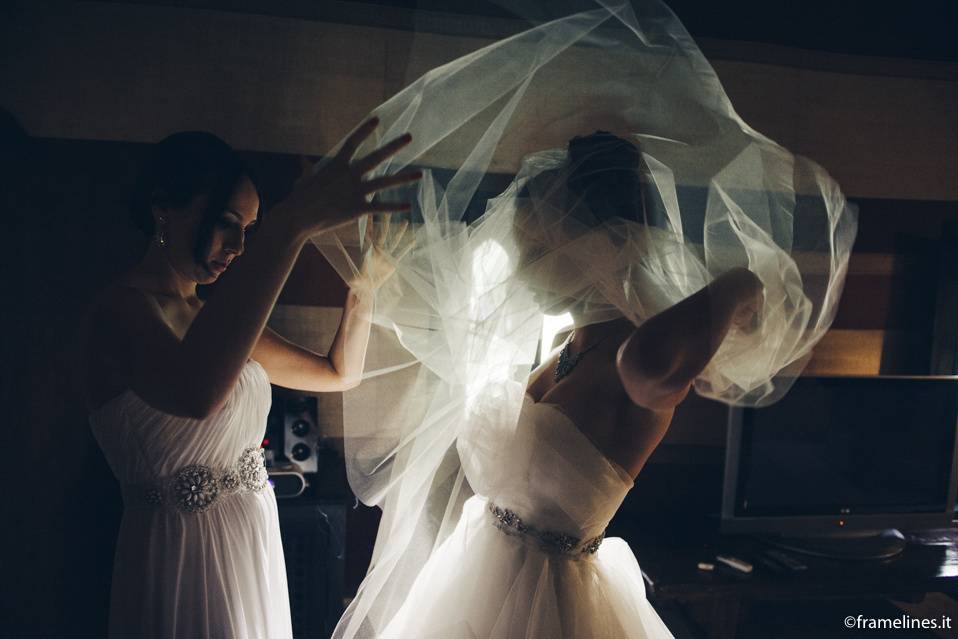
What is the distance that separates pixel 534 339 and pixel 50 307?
1656 mm

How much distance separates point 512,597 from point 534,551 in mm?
89

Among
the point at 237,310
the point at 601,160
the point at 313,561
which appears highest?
the point at 601,160

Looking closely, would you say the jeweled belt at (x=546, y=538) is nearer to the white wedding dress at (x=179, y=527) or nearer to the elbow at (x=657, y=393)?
the elbow at (x=657, y=393)

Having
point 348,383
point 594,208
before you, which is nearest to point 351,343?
point 348,383

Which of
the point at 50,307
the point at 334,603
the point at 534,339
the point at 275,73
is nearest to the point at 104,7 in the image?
the point at 275,73

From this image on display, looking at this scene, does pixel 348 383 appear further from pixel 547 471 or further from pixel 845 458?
pixel 845 458

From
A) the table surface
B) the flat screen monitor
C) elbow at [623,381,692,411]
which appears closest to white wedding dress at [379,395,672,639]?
elbow at [623,381,692,411]

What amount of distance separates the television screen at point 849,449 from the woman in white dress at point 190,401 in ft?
5.27

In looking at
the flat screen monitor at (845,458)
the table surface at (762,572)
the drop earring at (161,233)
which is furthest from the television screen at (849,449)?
the drop earring at (161,233)

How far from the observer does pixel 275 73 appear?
205cm

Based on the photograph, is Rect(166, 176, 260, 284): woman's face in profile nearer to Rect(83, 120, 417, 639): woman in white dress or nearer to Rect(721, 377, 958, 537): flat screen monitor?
Rect(83, 120, 417, 639): woman in white dress

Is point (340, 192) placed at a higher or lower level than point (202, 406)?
higher

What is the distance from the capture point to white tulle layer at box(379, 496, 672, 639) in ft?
3.44

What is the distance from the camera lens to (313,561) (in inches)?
73.2
